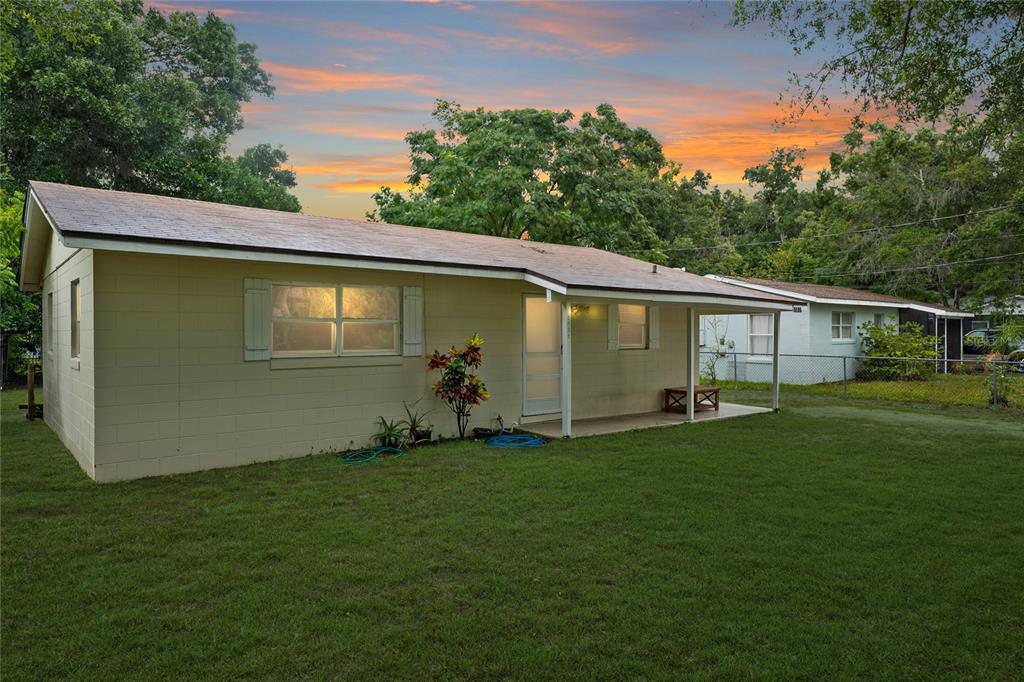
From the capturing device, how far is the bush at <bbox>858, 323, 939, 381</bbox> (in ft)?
57.6

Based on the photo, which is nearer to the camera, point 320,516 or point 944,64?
point 320,516

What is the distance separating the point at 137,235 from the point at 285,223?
2736 millimetres

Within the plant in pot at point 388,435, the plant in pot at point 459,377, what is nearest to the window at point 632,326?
the plant in pot at point 459,377

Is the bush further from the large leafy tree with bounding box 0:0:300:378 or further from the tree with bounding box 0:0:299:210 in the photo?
the tree with bounding box 0:0:299:210

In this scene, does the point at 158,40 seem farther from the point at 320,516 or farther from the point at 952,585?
the point at 952,585

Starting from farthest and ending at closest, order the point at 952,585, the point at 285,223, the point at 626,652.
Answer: the point at 285,223, the point at 952,585, the point at 626,652

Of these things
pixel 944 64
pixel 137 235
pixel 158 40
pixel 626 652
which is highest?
pixel 158 40

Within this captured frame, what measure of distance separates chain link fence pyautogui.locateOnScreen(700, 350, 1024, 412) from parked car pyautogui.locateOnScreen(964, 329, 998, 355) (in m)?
2.23

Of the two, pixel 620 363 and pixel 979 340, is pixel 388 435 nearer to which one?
pixel 620 363

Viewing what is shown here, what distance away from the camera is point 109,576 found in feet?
13.0

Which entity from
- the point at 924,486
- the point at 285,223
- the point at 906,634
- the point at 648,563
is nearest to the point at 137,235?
the point at 285,223

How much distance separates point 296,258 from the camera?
700 cm

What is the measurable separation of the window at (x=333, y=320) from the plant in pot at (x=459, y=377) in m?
0.69

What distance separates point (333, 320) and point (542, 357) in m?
3.84
